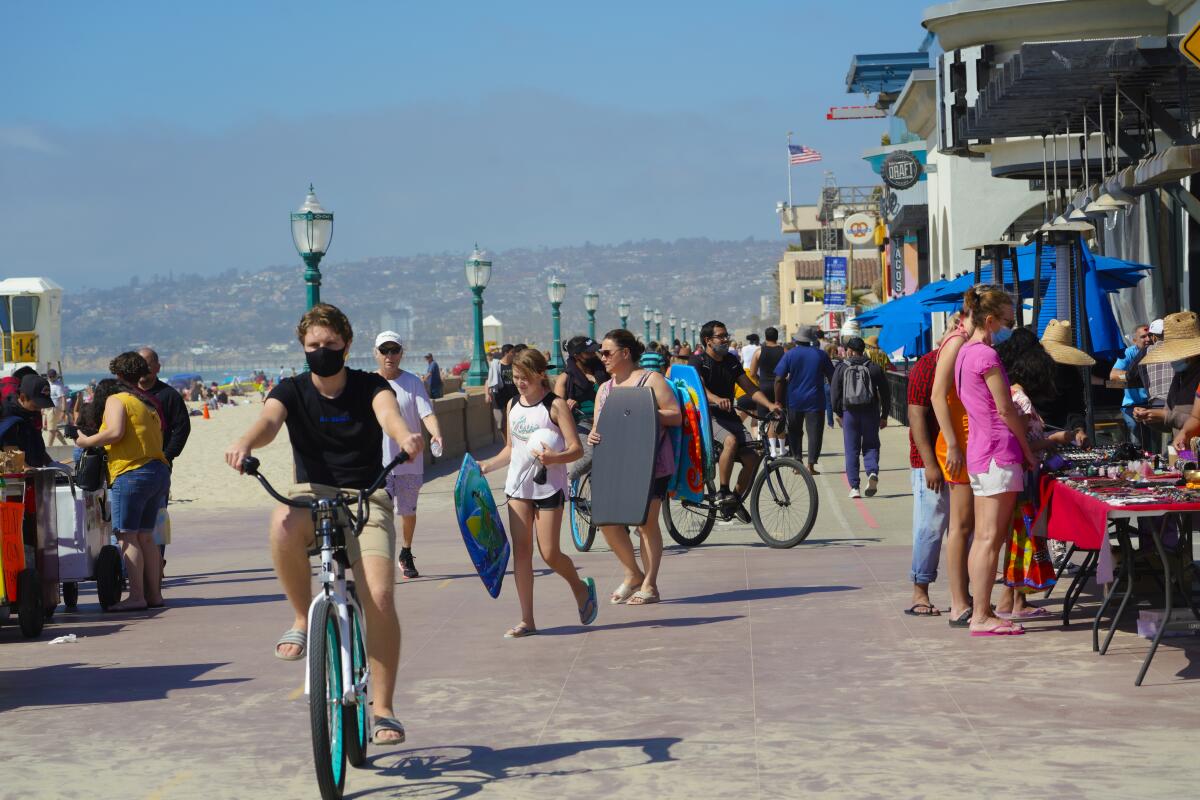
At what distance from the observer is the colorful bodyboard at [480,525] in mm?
8805

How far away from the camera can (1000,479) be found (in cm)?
854

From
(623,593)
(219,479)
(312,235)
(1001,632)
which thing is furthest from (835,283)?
(1001,632)

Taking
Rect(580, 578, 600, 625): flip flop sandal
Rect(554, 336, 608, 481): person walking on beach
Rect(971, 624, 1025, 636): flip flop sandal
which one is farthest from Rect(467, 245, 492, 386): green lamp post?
Rect(971, 624, 1025, 636): flip flop sandal

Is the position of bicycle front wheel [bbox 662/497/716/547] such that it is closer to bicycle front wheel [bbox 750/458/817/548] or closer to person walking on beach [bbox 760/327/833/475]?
bicycle front wheel [bbox 750/458/817/548]

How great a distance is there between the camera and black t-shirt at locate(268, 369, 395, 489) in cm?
639

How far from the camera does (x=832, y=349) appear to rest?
1646 inches

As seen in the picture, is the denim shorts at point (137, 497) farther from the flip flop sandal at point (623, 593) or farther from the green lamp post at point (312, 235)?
the green lamp post at point (312, 235)

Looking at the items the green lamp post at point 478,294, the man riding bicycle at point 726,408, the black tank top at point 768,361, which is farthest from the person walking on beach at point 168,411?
the green lamp post at point 478,294

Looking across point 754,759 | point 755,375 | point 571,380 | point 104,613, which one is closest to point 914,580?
point 754,759

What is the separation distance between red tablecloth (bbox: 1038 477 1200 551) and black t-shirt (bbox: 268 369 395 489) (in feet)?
10.9

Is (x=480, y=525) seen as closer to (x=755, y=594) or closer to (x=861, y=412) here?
(x=755, y=594)

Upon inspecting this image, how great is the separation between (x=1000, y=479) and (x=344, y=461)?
3786 millimetres

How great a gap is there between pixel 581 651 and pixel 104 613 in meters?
4.24

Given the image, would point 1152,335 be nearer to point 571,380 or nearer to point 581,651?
point 571,380
